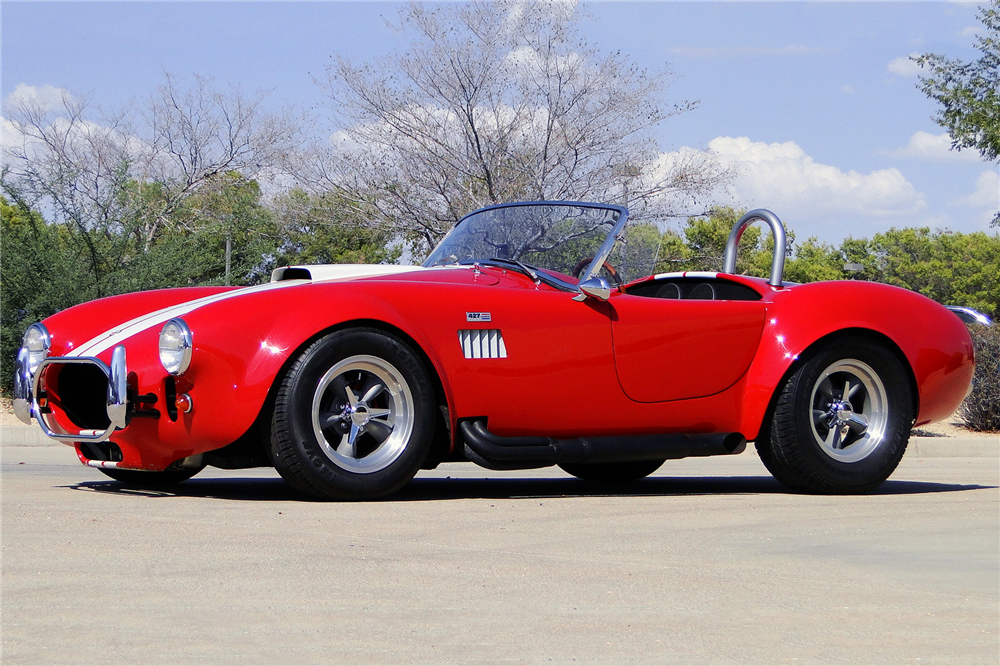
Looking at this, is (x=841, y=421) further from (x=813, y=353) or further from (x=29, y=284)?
(x=29, y=284)

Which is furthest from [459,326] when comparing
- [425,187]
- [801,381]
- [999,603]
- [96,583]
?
[425,187]

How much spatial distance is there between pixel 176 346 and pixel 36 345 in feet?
4.82

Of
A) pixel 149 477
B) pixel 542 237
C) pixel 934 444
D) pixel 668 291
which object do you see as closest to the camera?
pixel 149 477

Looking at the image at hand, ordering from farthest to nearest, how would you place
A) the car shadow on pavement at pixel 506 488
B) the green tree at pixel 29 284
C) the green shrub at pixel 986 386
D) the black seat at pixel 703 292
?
1. the green tree at pixel 29 284
2. the green shrub at pixel 986 386
3. the black seat at pixel 703 292
4. the car shadow on pavement at pixel 506 488

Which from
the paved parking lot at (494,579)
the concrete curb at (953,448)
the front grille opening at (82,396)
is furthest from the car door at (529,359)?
the concrete curb at (953,448)

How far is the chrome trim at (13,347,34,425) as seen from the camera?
5.54 m

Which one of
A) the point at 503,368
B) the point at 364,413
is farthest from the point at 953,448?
the point at 364,413

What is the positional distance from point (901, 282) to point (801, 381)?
6955cm

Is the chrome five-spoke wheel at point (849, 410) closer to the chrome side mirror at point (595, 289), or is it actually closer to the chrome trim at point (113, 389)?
the chrome side mirror at point (595, 289)

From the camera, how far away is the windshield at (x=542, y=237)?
619 centimetres

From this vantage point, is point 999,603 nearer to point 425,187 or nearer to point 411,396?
point 411,396

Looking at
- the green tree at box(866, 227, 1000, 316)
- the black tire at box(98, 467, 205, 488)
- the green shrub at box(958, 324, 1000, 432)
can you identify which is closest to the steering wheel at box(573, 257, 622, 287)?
the black tire at box(98, 467, 205, 488)

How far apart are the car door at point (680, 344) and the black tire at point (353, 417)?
1.13 meters

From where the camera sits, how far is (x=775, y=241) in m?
6.37
